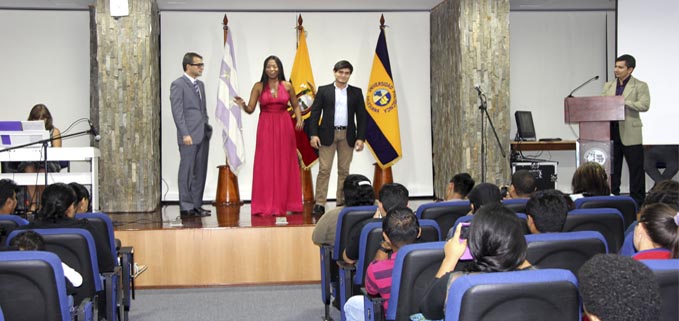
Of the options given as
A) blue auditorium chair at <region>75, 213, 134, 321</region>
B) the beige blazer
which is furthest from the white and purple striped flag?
the beige blazer

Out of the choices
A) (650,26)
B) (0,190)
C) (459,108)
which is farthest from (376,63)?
(0,190)

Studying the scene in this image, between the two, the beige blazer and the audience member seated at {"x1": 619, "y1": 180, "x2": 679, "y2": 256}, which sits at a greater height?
the beige blazer

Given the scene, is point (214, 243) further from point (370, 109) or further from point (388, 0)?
point (388, 0)

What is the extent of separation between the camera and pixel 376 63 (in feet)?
30.1

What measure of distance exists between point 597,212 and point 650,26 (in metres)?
4.45

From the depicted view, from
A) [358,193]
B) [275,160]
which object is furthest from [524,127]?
[358,193]

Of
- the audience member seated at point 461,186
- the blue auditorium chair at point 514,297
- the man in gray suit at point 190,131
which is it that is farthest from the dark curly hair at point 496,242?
the man in gray suit at point 190,131

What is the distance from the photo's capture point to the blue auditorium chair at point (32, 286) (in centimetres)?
265

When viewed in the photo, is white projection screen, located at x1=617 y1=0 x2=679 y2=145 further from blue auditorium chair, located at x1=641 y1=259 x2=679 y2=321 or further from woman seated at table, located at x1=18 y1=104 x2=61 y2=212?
woman seated at table, located at x1=18 y1=104 x2=61 y2=212

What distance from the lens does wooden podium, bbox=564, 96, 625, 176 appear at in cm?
617

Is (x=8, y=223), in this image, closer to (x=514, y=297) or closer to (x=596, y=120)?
(x=514, y=297)

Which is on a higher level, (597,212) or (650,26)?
(650,26)

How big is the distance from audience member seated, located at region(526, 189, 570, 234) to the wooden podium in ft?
10.0

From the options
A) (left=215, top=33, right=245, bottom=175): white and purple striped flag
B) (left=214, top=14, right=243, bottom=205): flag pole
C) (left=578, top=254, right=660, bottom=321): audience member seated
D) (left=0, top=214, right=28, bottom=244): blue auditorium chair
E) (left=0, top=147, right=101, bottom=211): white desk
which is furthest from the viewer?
(left=214, top=14, right=243, bottom=205): flag pole
